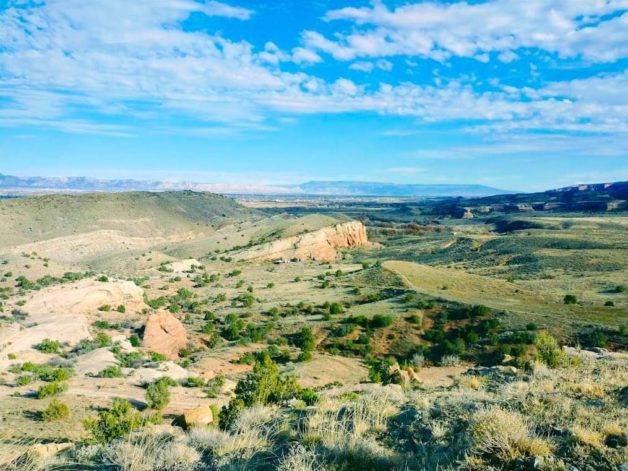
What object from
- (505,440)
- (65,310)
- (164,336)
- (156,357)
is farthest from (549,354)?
(65,310)

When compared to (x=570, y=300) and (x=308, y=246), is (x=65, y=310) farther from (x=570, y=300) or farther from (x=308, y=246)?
(x=308, y=246)

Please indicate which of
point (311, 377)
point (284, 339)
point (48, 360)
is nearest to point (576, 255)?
point (284, 339)

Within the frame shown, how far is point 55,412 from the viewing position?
14766mm

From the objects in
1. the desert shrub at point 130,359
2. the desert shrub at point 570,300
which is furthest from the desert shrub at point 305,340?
the desert shrub at point 570,300

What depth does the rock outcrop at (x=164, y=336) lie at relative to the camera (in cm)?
2911

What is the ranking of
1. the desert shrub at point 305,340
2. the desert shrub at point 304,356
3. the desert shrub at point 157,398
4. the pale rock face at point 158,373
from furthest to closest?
the desert shrub at point 305,340 → the desert shrub at point 304,356 → the pale rock face at point 158,373 → the desert shrub at point 157,398

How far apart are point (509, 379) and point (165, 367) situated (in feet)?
53.7

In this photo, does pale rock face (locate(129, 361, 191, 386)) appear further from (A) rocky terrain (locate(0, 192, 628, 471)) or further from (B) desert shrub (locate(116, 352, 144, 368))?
(B) desert shrub (locate(116, 352, 144, 368))

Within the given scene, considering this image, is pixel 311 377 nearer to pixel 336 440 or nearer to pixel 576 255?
pixel 336 440

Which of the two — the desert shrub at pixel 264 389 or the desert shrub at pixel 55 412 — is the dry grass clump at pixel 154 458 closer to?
the desert shrub at pixel 264 389

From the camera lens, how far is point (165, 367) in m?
23.5

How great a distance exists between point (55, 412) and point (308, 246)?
61.6m

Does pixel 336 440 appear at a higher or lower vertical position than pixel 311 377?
higher

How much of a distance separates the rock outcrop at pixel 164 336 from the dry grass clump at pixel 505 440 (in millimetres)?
25396
